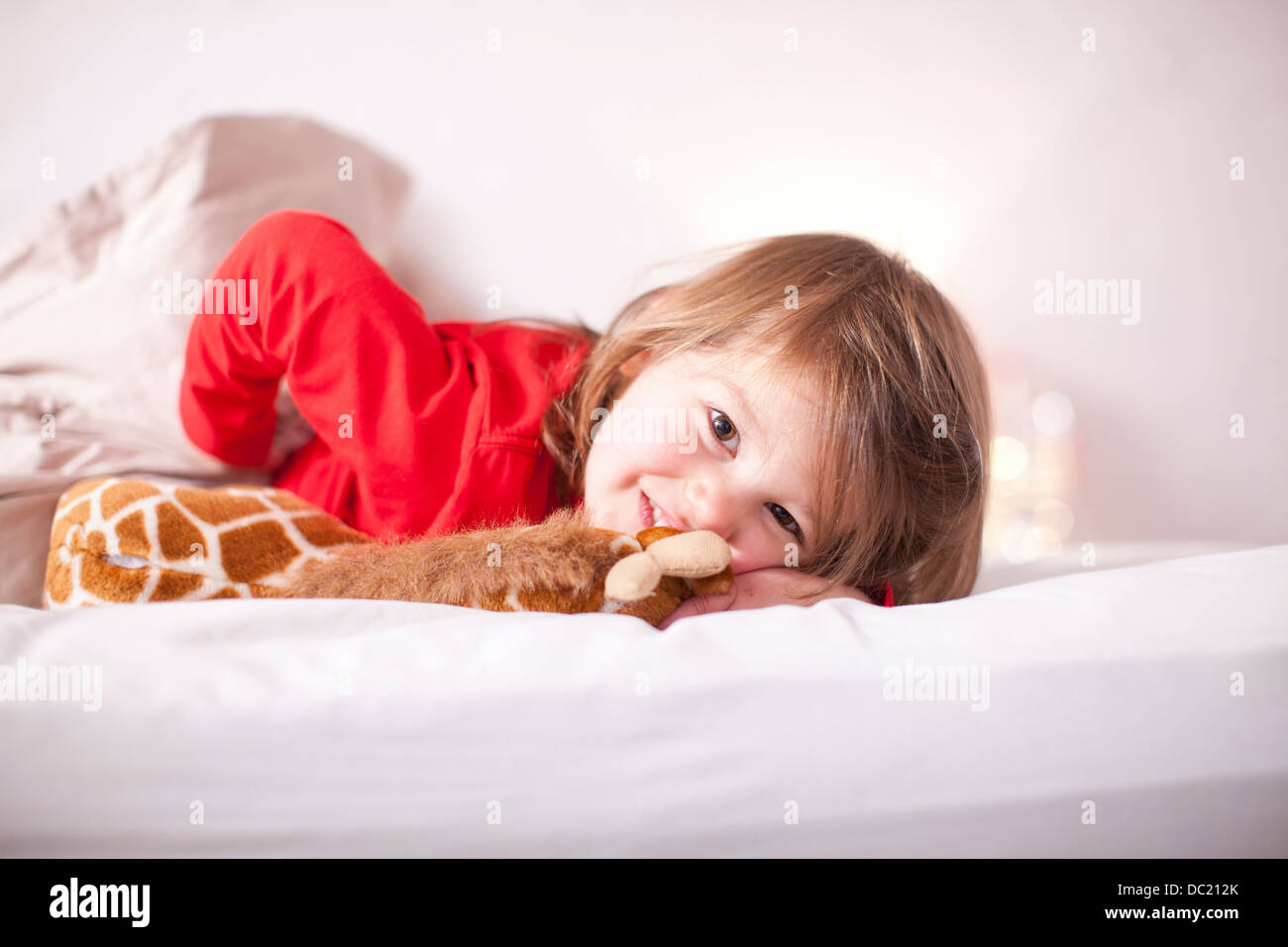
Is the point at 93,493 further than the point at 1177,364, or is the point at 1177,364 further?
the point at 1177,364

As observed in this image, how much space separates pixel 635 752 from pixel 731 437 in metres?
0.39

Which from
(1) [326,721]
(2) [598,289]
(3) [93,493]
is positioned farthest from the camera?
(2) [598,289]

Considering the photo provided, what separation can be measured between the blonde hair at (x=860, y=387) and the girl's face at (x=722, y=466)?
0.08ft

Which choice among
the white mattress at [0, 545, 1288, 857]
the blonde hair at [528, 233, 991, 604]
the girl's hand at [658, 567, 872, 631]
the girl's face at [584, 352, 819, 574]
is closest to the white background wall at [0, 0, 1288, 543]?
the blonde hair at [528, 233, 991, 604]

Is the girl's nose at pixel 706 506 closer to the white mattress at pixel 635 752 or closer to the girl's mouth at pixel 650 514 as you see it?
the girl's mouth at pixel 650 514

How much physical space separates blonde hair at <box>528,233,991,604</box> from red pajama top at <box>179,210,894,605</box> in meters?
0.06

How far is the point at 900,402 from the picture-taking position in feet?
2.99

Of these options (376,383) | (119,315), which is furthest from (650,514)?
(119,315)

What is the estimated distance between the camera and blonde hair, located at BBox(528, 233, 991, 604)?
882 mm

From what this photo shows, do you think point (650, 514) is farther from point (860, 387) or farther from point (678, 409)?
point (860, 387)

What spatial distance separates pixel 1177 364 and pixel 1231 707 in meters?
1.09

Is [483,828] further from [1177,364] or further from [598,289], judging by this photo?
[1177,364]
